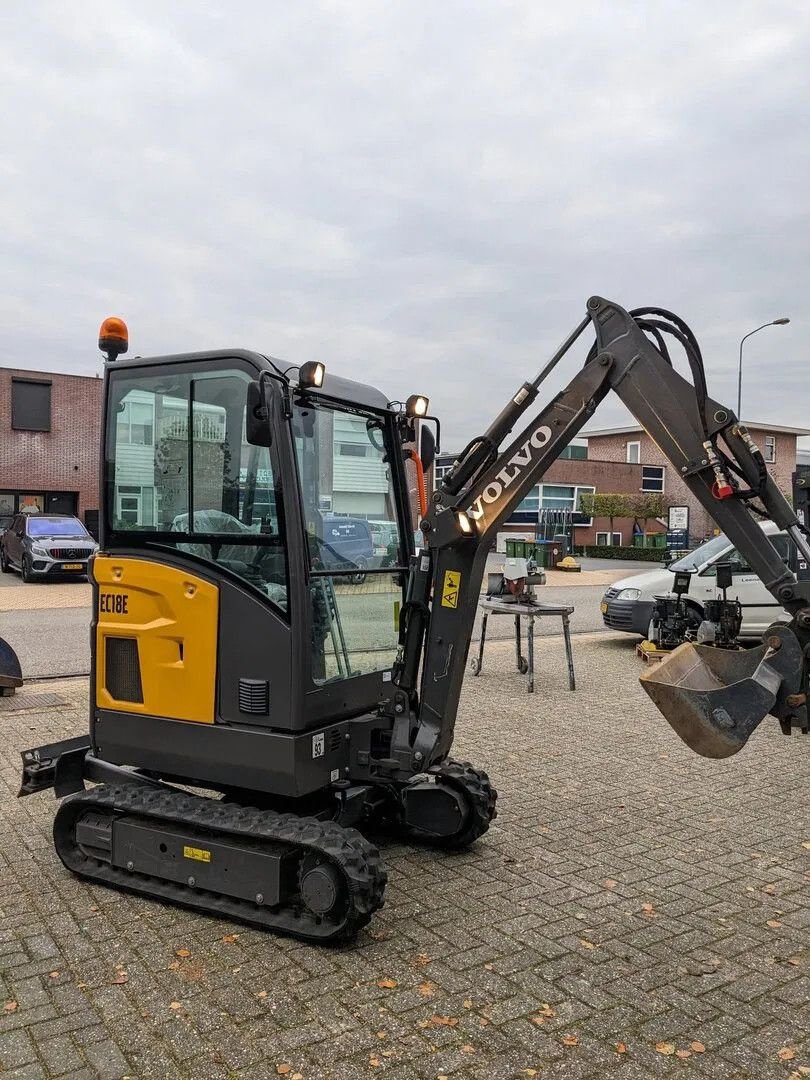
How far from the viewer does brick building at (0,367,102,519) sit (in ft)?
108

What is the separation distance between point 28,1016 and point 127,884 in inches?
43.6

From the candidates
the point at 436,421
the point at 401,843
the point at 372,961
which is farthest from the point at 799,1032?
the point at 436,421

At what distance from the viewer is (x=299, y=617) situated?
429cm

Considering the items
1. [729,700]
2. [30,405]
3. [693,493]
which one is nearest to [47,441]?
[30,405]

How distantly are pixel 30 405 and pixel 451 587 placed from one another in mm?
32262

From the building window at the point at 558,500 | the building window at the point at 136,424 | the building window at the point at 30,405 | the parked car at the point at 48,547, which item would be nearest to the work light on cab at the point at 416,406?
the building window at the point at 136,424

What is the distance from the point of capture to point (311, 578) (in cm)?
441

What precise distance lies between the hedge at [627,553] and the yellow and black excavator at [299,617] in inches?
1438

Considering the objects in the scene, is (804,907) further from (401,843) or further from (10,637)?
(10,637)

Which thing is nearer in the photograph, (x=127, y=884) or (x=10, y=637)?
(x=127, y=884)

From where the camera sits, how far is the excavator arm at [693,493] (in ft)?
12.3

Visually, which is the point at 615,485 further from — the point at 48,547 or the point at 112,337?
the point at 112,337

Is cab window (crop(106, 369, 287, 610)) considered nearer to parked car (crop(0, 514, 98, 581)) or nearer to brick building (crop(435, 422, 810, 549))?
parked car (crop(0, 514, 98, 581))

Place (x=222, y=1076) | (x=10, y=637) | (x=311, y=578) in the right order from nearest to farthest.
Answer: (x=222, y=1076) → (x=311, y=578) → (x=10, y=637)
